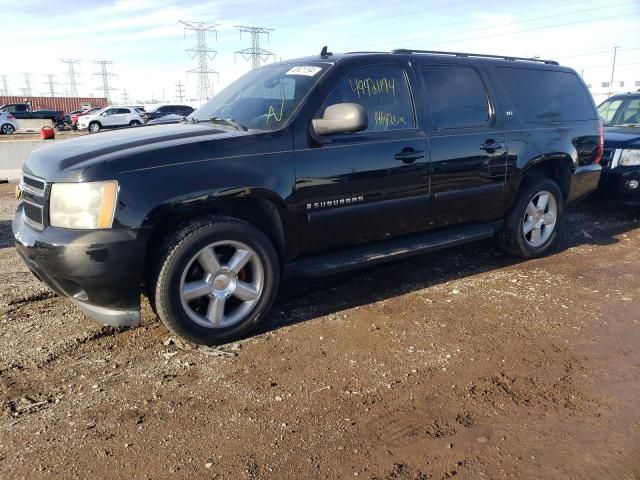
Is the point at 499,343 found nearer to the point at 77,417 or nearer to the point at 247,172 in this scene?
the point at 247,172

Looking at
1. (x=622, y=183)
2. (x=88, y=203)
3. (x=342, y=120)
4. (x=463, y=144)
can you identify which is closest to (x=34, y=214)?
(x=88, y=203)

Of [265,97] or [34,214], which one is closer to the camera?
[34,214]

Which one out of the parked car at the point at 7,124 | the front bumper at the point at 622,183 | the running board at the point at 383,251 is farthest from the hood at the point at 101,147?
the parked car at the point at 7,124

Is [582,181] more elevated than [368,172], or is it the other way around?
[368,172]

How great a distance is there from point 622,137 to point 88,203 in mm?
6687

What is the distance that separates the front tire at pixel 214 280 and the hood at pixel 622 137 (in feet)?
17.6

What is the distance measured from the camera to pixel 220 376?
3.15m

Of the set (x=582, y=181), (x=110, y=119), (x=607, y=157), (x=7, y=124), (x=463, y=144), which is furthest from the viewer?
(x=110, y=119)

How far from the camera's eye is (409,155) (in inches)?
165

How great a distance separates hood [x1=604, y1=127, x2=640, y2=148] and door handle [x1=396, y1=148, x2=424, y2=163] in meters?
4.01

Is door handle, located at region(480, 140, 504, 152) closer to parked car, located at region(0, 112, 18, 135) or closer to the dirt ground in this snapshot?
the dirt ground

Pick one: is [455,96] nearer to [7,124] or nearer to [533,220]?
[533,220]

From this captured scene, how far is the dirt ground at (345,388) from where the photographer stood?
2439 millimetres

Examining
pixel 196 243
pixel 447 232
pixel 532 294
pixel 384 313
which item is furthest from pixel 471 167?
pixel 196 243
